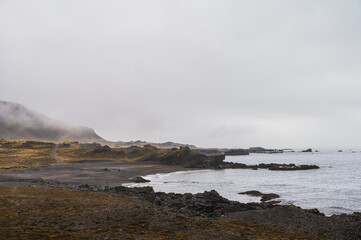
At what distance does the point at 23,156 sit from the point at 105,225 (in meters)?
91.8

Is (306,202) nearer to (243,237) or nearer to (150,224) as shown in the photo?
(243,237)

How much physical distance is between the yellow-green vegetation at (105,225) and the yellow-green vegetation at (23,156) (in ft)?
178

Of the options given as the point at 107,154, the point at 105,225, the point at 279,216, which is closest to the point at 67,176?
the point at 105,225

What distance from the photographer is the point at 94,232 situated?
53.0ft

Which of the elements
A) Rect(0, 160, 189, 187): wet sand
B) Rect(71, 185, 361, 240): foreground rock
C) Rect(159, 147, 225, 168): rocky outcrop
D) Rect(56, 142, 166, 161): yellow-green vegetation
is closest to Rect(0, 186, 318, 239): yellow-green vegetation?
Rect(71, 185, 361, 240): foreground rock

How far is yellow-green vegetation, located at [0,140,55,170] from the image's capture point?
255 feet

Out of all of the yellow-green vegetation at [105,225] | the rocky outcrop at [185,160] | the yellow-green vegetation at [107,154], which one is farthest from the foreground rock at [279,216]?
the yellow-green vegetation at [107,154]

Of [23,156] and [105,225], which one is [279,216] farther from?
[23,156]

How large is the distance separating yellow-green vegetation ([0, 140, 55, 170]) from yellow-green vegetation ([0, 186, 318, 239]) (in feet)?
178

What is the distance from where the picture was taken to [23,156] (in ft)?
308

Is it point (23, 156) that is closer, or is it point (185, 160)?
point (23, 156)

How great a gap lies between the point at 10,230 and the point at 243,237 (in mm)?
14081

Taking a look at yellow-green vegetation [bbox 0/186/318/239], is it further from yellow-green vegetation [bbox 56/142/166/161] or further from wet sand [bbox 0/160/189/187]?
yellow-green vegetation [bbox 56/142/166/161]

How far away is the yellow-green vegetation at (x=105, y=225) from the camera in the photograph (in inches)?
619
